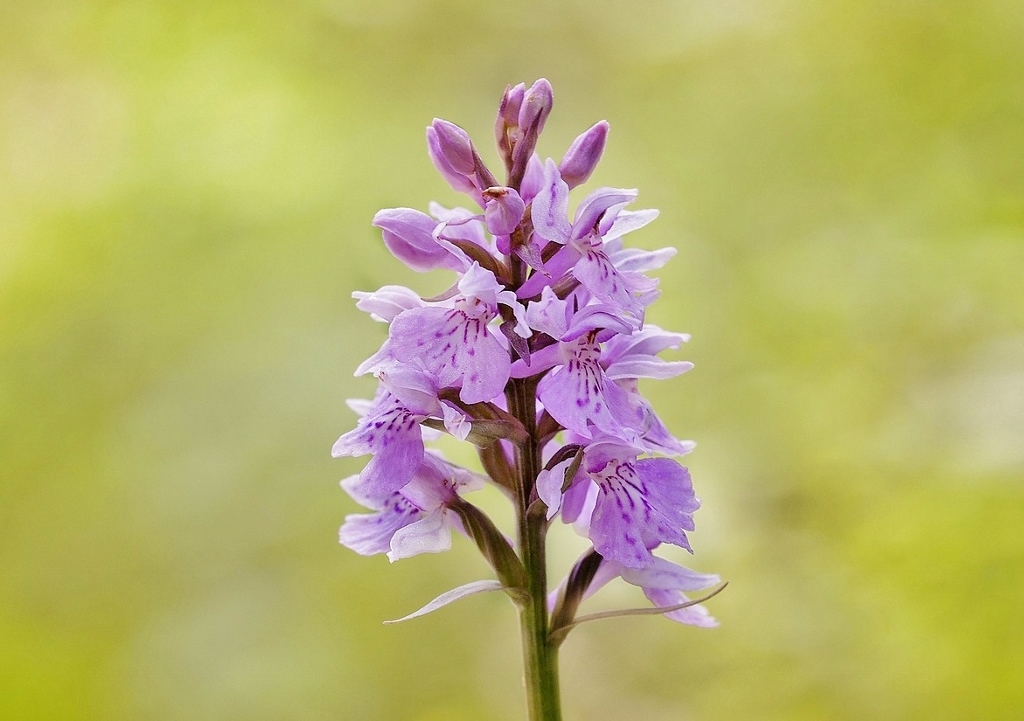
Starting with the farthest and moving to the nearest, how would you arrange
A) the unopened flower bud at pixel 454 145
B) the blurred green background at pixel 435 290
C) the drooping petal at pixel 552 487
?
the blurred green background at pixel 435 290, the unopened flower bud at pixel 454 145, the drooping petal at pixel 552 487

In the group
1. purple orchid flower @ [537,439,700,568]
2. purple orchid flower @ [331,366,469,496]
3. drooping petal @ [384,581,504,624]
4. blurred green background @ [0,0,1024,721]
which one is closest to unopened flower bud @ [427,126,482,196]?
purple orchid flower @ [331,366,469,496]

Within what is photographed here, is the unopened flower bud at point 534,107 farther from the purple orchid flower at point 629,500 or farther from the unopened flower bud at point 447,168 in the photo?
the purple orchid flower at point 629,500

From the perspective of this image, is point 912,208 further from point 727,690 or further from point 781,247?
point 727,690

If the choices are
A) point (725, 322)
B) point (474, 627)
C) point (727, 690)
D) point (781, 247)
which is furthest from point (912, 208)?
point (474, 627)

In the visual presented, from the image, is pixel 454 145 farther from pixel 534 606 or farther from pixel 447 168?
pixel 534 606

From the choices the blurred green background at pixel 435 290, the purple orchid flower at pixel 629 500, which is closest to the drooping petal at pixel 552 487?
the purple orchid flower at pixel 629 500

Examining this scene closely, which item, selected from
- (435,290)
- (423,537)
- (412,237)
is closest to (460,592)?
(423,537)
